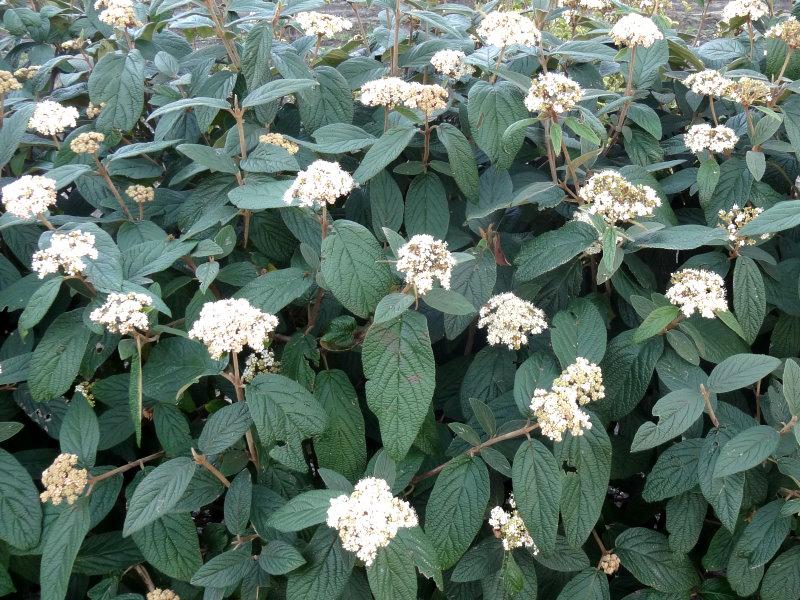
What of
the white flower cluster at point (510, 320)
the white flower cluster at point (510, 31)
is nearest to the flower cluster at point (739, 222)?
the white flower cluster at point (510, 320)

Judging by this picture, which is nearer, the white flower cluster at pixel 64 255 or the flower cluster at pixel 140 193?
the white flower cluster at pixel 64 255

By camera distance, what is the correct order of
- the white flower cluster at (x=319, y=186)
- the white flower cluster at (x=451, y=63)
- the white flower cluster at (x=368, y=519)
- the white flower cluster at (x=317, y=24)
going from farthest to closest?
the white flower cluster at (x=317, y=24)
the white flower cluster at (x=451, y=63)
the white flower cluster at (x=319, y=186)
the white flower cluster at (x=368, y=519)

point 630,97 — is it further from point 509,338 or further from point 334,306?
point 334,306

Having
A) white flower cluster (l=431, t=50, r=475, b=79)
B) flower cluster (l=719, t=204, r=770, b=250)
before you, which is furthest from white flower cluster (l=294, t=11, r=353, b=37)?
flower cluster (l=719, t=204, r=770, b=250)

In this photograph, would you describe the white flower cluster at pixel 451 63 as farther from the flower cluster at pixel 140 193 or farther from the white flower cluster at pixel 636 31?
the flower cluster at pixel 140 193

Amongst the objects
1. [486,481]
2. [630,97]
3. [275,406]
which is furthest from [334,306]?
[630,97]

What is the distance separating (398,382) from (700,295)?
2.03ft

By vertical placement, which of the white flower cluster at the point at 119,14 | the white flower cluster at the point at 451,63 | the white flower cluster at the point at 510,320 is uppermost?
the white flower cluster at the point at 119,14

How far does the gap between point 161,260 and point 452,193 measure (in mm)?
767

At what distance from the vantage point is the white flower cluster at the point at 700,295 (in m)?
1.37

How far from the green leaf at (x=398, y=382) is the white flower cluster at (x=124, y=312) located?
0.41 meters

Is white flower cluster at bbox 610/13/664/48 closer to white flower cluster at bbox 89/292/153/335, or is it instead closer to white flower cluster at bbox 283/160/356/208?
white flower cluster at bbox 283/160/356/208

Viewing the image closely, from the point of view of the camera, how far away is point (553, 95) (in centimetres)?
151

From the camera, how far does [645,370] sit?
4.79ft
